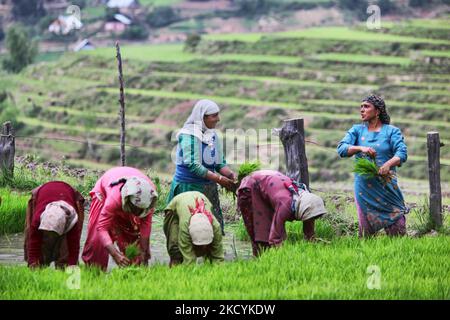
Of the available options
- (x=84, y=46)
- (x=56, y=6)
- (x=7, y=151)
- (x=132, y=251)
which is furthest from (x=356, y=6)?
(x=132, y=251)

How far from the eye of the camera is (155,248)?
10.2 metres

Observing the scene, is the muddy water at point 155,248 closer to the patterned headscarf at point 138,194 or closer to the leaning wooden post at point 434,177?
the patterned headscarf at point 138,194

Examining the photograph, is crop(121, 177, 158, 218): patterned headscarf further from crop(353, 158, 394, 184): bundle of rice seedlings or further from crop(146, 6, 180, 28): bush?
crop(146, 6, 180, 28): bush

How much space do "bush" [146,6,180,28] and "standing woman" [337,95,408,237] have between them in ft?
206

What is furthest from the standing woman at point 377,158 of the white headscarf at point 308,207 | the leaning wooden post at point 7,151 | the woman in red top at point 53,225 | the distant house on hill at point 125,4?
the distant house on hill at point 125,4

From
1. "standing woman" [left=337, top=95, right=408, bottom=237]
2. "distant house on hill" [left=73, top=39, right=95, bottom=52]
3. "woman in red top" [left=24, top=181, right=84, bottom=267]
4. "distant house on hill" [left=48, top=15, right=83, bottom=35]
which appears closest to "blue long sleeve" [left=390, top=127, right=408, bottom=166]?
"standing woman" [left=337, top=95, right=408, bottom=237]

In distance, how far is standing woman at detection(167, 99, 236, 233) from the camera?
29.8ft

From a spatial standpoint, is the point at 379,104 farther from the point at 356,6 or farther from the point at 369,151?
the point at 356,6

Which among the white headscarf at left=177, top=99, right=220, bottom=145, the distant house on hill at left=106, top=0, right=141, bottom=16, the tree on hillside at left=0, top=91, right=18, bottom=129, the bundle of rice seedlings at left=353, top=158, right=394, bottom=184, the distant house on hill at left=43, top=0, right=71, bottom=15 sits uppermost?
the distant house on hill at left=43, top=0, right=71, bottom=15

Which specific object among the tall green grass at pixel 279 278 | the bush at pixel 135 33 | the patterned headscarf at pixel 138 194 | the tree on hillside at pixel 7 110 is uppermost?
the bush at pixel 135 33

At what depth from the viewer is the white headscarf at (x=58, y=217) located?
25.7 feet

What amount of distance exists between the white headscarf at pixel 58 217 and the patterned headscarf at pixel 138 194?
0.42 m

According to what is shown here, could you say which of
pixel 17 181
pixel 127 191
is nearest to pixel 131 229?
pixel 127 191

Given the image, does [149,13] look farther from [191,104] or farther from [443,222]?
[443,222]
